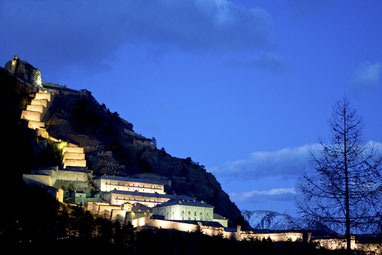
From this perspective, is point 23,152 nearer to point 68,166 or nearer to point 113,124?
point 68,166

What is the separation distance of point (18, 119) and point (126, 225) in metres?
43.7

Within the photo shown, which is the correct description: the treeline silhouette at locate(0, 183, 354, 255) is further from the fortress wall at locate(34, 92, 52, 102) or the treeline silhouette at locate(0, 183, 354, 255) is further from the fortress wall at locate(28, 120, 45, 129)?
the fortress wall at locate(34, 92, 52, 102)

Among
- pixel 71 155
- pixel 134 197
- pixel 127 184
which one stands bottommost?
pixel 134 197

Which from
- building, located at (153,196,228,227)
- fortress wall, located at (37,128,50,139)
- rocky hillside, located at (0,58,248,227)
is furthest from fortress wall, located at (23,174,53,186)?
rocky hillside, located at (0,58,248,227)

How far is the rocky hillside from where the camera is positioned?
12312 centimetres

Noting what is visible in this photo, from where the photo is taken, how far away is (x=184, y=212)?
9706cm

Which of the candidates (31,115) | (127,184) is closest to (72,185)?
(127,184)

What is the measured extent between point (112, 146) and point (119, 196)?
3115 centimetres

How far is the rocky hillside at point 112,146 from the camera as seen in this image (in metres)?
123

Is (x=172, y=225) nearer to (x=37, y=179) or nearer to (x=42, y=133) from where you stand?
(x=37, y=179)

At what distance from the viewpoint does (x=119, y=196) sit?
100188mm

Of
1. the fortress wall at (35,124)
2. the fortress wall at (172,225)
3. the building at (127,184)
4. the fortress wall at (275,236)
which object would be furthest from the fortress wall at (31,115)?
the fortress wall at (275,236)

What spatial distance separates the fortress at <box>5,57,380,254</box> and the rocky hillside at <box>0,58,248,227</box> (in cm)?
551

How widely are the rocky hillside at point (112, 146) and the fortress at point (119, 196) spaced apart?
5507 mm
